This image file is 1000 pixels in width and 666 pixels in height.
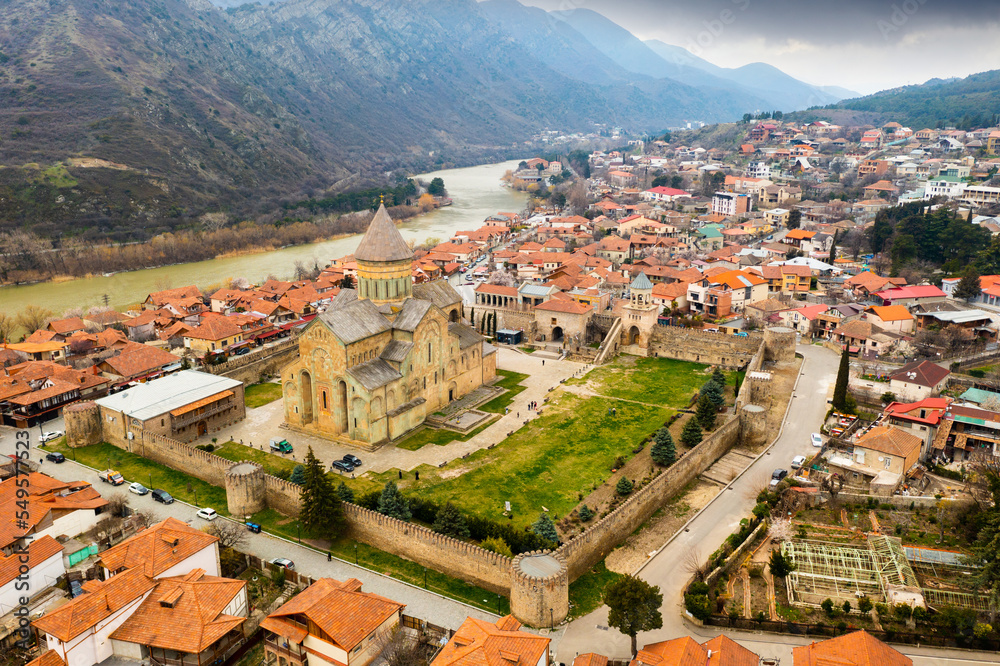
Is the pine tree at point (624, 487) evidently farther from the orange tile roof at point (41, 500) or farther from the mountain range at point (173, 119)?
the mountain range at point (173, 119)

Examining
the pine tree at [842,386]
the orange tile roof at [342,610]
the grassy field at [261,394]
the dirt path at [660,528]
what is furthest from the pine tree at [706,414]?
the grassy field at [261,394]

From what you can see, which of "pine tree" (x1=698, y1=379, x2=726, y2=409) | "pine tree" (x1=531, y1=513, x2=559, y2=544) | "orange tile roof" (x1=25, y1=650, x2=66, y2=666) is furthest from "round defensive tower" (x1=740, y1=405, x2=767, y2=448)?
"orange tile roof" (x1=25, y1=650, x2=66, y2=666)

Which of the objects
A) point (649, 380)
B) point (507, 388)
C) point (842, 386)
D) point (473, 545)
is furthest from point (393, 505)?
point (842, 386)

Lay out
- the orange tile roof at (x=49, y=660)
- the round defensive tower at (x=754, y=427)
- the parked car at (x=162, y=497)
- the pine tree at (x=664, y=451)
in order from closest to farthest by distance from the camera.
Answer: the orange tile roof at (x=49, y=660), the parked car at (x=162, y=497), the pine tree at (x=664, y=451), the round defensive tower at (x=754, y=427)

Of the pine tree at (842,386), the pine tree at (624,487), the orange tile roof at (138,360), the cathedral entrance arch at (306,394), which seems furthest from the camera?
the orange tile roof at (138,360)

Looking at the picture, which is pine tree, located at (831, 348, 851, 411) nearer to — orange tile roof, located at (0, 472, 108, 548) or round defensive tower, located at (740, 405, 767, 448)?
round defensive tower, located at (740, 405, 767, 448)

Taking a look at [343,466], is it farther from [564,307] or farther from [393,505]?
[564,307]
